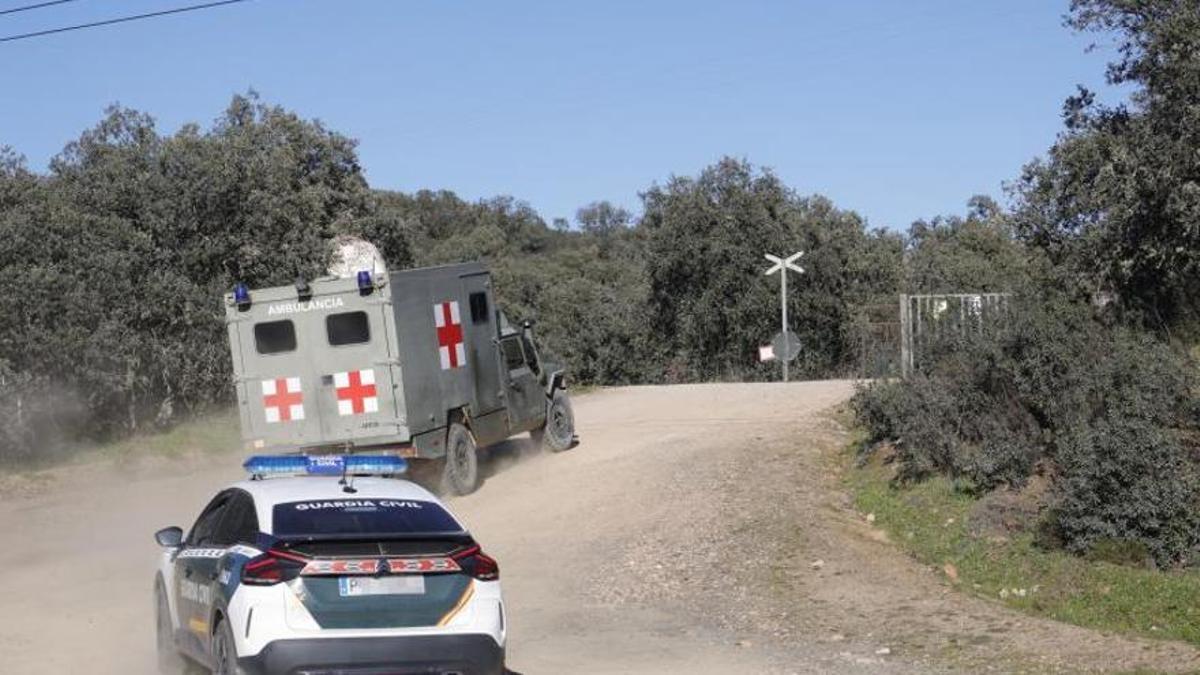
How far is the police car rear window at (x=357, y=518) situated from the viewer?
8.59 m

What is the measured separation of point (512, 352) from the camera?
19.9 metres

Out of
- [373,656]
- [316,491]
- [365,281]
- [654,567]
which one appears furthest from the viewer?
[365,281]

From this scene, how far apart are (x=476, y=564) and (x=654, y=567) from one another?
18.8 feet

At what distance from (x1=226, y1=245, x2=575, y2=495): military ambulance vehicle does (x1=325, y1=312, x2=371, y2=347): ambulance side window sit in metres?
0.01

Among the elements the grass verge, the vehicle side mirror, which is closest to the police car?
the vehicle side mirror

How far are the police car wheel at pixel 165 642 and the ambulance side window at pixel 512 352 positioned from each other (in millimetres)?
9143

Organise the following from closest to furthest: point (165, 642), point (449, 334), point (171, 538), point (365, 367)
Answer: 1. point (171, 538)
2. point (165, 642)
3. point (365, 367)
4. point (449, 334)

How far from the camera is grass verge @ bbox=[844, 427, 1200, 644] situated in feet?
37.0

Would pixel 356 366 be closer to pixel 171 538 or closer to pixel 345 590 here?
pixel 171 538

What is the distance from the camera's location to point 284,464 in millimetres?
10273

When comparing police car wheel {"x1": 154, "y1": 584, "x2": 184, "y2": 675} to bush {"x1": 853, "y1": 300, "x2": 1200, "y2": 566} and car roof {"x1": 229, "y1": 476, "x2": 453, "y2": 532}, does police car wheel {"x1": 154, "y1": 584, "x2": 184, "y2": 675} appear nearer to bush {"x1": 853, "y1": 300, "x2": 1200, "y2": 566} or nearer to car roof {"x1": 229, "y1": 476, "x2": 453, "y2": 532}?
car roof {"x1": 229, "y1": 476, "x2": 453, "y2": 532}

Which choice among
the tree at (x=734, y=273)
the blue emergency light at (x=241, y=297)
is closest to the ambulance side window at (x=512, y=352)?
the blue emergency light at (x=241, y=297)

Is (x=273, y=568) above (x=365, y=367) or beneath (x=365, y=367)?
beneath

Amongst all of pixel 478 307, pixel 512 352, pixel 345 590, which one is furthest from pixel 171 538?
pixel 512 352
